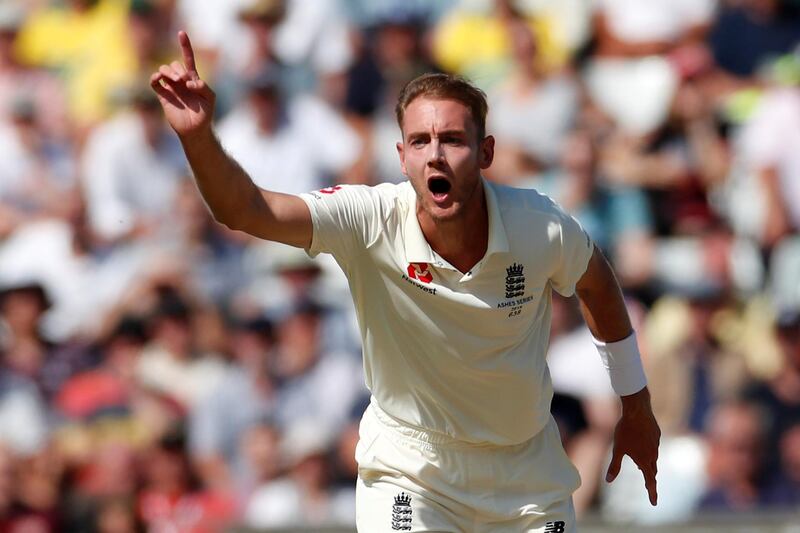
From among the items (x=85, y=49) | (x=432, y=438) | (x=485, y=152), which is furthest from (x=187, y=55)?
(x=85, y=49)

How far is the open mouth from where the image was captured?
14.5 ft

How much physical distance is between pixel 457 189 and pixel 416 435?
872 mm

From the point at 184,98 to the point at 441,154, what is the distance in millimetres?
855

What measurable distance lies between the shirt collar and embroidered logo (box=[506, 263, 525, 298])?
73 mm

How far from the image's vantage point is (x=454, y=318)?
4.56 metres

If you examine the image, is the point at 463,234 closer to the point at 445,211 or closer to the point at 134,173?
the point at 445,211

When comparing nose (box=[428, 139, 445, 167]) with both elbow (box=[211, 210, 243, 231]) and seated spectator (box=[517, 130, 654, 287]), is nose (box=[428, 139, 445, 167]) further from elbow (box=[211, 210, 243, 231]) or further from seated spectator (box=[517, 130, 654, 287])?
seated spectator (box=[517, 130, 654, 287])

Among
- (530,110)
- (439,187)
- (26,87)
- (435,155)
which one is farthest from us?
(26,87)

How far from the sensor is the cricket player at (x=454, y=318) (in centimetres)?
444

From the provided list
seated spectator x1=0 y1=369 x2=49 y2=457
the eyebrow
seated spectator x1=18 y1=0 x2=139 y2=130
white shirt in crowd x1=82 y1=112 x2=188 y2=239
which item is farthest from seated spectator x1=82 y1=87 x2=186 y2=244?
the eyebrow

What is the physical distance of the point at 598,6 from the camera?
1059cm

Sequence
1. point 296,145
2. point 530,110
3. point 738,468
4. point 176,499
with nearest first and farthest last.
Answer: point 738,468 < point 176,499 < point 530,110 < point 296,145

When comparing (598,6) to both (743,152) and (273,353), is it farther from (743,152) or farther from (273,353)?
(273,353)

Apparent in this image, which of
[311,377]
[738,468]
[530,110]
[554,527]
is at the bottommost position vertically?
[554,527]
